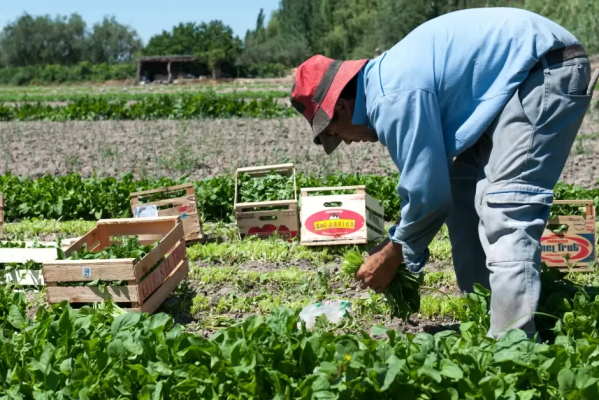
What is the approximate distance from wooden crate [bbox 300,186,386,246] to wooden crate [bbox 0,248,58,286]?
1.99 m

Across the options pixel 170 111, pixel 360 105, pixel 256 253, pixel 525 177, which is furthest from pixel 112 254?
pixel 170 111

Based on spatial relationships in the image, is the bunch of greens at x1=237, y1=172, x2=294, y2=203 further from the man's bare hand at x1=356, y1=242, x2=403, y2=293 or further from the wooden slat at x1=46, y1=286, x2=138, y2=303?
the man's bare hand at x1=356, y1=242, x2=403, y2=293

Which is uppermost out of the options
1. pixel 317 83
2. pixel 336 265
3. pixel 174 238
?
pixel 317 83

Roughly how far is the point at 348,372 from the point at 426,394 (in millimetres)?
288

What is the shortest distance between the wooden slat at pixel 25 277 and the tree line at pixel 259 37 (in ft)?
69.1

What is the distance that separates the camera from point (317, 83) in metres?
3.27

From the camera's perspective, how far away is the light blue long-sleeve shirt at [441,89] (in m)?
3.02

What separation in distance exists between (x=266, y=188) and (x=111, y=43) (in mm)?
91617

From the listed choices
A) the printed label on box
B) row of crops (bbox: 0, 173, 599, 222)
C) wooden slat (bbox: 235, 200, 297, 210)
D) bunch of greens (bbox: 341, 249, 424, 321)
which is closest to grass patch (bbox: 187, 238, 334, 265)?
wooden slat (bbox: 235, 200, 297, 210)

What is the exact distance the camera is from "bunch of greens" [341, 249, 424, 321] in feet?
12.8

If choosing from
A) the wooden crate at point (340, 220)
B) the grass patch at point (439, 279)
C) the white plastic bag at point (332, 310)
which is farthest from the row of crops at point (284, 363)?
the wooden crate at point (340, 220)

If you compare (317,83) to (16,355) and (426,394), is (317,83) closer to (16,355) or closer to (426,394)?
(426,394)

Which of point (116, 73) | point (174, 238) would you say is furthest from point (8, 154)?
point (116, 73)

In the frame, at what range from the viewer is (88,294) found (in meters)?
4.52
